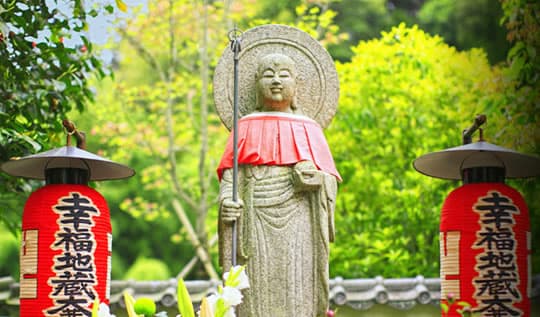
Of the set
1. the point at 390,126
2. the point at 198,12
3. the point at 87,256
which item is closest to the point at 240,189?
the point at 87,256

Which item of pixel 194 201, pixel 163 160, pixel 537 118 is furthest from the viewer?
pixel 163 160

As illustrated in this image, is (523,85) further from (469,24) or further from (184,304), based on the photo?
(469,24)

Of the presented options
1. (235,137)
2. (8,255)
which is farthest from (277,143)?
(8,255)

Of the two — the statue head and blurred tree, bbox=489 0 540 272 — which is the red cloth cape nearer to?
the statue head

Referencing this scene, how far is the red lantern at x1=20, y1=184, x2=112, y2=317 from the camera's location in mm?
5633

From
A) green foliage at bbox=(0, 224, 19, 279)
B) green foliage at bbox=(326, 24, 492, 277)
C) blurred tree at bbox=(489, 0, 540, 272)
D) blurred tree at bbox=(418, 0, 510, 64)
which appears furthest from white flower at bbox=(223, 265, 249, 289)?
green foliage at bbox=(0, 224, 19, 279)

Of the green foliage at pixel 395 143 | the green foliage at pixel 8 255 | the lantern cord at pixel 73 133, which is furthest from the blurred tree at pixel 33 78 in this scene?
the green foliage at pixel 8 255

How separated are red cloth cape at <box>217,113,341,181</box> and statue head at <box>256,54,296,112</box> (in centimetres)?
8

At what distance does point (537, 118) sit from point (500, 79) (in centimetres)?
119

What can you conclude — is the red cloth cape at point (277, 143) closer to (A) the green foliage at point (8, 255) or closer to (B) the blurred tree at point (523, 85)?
(B) the blurred tree at point (523, 85)

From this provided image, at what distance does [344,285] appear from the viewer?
9086mm

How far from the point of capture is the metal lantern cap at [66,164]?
571cm

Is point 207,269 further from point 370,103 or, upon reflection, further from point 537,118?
point 537,118

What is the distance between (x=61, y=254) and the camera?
565cm
